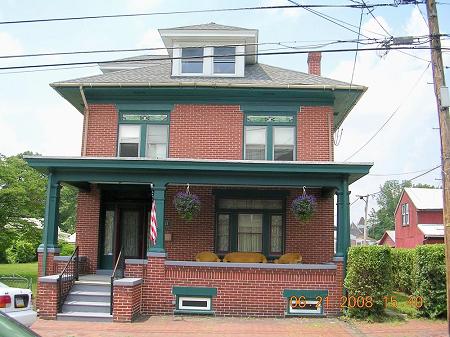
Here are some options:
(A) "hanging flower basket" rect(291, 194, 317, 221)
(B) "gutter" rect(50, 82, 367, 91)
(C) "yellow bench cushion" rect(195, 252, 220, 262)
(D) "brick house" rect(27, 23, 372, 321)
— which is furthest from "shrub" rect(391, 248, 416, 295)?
(C) "yellow bench cushion" rect(195, 252, 220, 262)

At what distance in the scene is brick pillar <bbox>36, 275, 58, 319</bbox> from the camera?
13.0 m

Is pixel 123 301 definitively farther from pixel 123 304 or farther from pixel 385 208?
pixel 385 208

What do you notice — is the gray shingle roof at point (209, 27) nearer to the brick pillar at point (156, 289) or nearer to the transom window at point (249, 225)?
the transom window at point (249, 225)

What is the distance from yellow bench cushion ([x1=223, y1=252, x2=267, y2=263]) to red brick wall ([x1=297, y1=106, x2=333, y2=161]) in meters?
3.37

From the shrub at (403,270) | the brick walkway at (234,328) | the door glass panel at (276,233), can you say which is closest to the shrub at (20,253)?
the door glass panel at (276,233)

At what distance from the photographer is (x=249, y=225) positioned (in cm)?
1667

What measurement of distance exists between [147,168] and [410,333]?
748 cm

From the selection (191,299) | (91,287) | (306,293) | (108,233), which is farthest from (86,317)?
(306,293)

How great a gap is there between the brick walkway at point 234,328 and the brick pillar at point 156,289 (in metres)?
0.36

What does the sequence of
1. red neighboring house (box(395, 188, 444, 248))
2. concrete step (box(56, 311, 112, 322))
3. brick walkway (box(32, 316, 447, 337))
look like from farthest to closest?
Answer: red neighboring house (box(395, 188, 444, 248)), concrete step (box(56, 311, 112, 322)), brick walkway (box(32, 316, 447, 337))

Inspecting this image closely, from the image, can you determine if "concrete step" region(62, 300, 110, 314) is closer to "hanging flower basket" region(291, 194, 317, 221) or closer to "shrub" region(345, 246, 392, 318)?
"hanging flower basket" region(291, 194, 317, 221)

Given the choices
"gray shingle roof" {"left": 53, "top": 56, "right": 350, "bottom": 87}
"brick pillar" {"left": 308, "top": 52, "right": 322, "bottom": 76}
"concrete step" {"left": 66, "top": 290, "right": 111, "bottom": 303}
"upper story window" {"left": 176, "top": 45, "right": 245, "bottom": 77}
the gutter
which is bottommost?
"concrete step" {"left": 66, "top": 290, "right": 111, "bottom": 303}

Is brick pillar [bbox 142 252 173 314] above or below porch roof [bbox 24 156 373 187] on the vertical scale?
below

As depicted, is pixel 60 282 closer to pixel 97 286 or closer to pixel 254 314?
pixel 97 286
